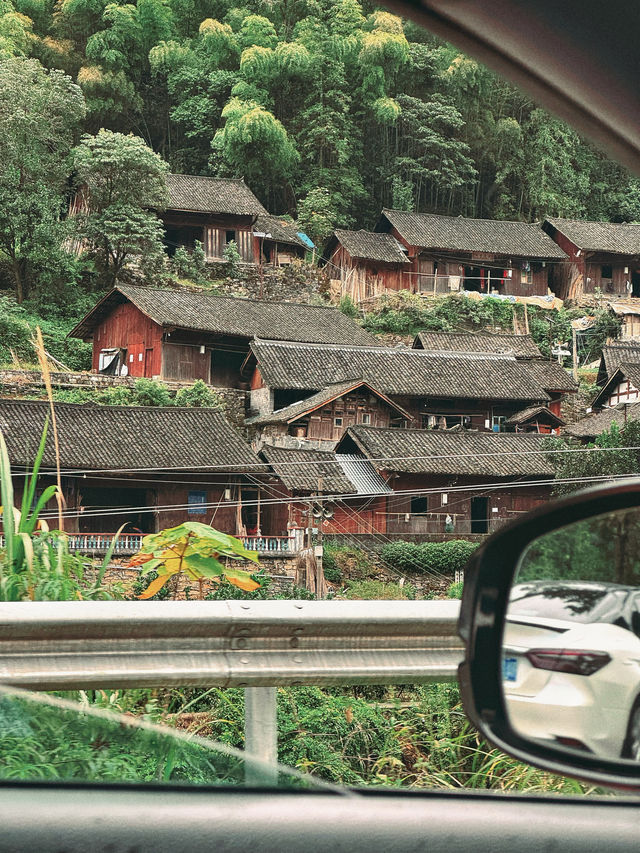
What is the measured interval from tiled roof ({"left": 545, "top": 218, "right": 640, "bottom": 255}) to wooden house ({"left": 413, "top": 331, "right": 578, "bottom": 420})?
21.8 ft

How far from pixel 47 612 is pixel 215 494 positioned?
18.0m

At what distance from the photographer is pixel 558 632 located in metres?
0.91

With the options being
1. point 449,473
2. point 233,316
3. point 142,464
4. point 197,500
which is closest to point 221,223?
point 233,316

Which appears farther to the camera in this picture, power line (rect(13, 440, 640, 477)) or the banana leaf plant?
power line (rect(13, 440, 640, 477))

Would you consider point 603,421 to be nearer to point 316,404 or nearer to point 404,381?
point 404,381

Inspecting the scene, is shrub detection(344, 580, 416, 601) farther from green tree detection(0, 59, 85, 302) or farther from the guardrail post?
the guardrail post

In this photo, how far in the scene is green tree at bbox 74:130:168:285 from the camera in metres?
27.3

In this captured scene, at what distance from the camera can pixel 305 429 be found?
23.8 metres

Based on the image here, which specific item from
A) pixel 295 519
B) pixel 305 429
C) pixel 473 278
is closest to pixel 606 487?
pixel 295 519

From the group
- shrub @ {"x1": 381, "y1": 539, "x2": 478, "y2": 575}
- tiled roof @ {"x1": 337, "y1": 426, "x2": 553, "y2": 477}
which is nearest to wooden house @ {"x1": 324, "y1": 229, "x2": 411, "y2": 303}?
tiled roof @ {"x1": 337, "y1": 426, "x2": 553, "y2": 477}

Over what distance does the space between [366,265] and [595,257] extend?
9613mm

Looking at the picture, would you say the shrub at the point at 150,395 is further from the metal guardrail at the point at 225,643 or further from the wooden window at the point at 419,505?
the metal guardrail at the point at 225,643

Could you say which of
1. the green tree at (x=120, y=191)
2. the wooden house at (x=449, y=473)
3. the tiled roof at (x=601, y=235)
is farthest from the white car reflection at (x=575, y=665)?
the tiled roof at (x=601, y=235)

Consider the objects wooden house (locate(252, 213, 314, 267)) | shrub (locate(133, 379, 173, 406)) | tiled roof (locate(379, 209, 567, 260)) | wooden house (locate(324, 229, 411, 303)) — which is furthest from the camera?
tiled roof (locate(379, 209, 567, 260))
